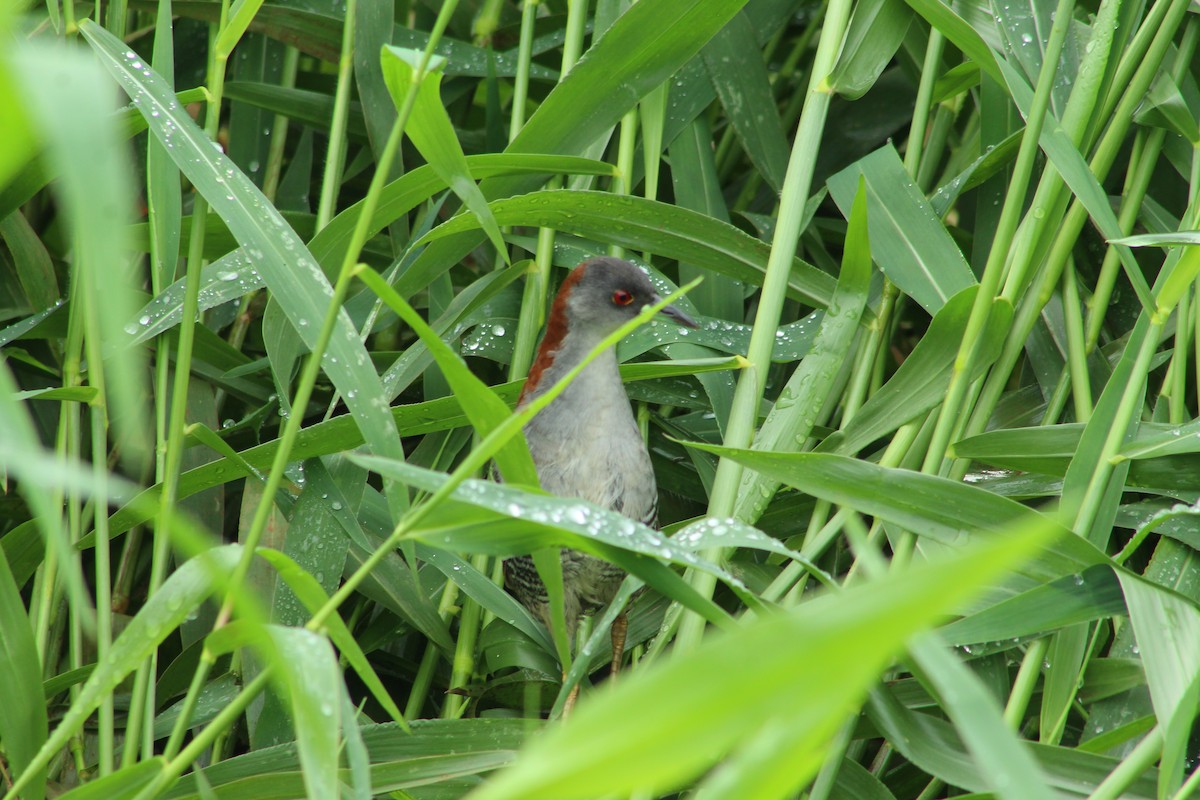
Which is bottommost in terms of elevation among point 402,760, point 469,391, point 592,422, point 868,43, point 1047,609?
point 402,760

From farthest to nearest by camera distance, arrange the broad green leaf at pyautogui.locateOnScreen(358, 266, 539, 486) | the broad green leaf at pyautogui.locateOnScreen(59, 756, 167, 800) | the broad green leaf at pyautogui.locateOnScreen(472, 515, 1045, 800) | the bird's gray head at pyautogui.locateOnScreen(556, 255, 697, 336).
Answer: the bird's gray head at pyautogui.locateOnScreen(556, 255, 697, 336)
the broad green leaf at pyautogui.locateOnScreen(59, 756, 167, 800)
the broad green leaf at pyautogui.locateOnScreen(358, 266, 539, 486)
the broad green leaf at pyautogui.locateOnScreen(472, 515, 1045, 800)

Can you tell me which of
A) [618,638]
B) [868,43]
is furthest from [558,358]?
[868,43]

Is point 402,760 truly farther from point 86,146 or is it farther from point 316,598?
point 86,146

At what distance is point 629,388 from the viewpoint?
7.52 feet

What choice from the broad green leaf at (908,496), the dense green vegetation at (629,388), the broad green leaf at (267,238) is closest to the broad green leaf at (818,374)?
the dense green vegetation at (629,388)

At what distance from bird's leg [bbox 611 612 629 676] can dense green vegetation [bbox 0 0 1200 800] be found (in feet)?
0.10

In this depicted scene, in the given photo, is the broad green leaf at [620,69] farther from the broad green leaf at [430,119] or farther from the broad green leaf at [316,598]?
the broad green leaf at [316,598]

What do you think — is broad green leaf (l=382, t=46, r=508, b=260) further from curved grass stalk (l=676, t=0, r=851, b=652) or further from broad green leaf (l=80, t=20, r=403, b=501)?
curved grass stalk (l=676, t=0, r=851, b=652)

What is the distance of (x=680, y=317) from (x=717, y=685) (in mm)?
1533

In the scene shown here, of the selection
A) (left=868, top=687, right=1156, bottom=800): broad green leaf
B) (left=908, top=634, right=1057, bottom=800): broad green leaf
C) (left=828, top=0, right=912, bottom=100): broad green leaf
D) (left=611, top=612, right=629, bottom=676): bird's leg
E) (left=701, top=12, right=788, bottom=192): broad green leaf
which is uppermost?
(left=828, top=0, right=912, bottom=100): broad green leaf

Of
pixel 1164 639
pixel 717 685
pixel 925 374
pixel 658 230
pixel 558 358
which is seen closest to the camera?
pixel 717 685

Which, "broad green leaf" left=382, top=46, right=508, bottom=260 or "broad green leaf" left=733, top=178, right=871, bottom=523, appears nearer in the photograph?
"broad green leaf" left=382, top=46, right=508, bottom=260

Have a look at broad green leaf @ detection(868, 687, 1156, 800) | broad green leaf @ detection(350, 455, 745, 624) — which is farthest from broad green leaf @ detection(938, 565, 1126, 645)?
broad green leaf @ detection(350, 455, 745, 624)

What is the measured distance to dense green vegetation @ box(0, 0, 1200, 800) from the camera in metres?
1.20
